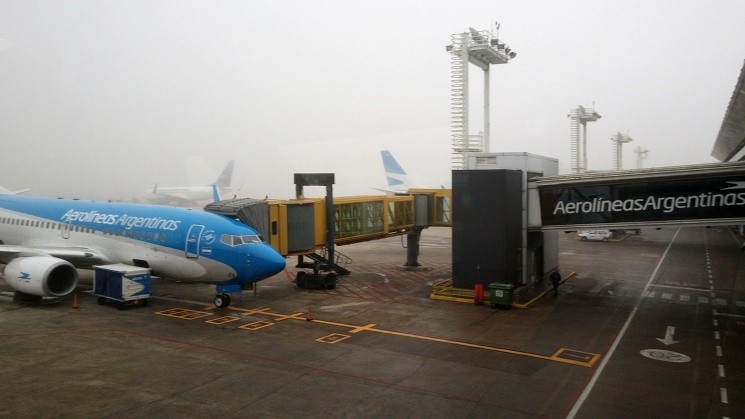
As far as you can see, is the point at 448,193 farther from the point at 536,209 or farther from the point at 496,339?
the point at 496,339

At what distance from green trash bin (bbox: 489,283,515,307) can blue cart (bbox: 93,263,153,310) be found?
706 inches

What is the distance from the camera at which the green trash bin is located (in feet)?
92.3

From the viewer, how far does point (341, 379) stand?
17297mm

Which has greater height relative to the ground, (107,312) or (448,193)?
(448,193)

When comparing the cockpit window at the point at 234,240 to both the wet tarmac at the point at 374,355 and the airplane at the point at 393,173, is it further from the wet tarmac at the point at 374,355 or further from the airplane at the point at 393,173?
the airplane at the point at 393,173

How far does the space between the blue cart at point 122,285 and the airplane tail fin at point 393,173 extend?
5991 cm

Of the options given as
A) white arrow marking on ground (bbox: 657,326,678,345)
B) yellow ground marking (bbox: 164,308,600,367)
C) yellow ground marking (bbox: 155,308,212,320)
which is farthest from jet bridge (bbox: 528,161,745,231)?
yellow ground marking (bbox: 155,308,212,320)

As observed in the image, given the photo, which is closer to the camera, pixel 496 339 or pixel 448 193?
pixel 496 339

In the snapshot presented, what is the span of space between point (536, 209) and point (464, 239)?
4700 millimetres

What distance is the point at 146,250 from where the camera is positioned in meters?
28.8

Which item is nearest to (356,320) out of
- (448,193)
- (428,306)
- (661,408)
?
(428,306)

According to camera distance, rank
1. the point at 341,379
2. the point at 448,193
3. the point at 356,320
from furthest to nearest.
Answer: the point at 448,193 → the point at 356,320 → the point at 341,379

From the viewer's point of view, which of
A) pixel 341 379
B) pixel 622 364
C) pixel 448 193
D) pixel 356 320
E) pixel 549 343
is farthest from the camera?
pixel 448 193

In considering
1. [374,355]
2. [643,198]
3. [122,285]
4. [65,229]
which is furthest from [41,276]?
[643,198]
